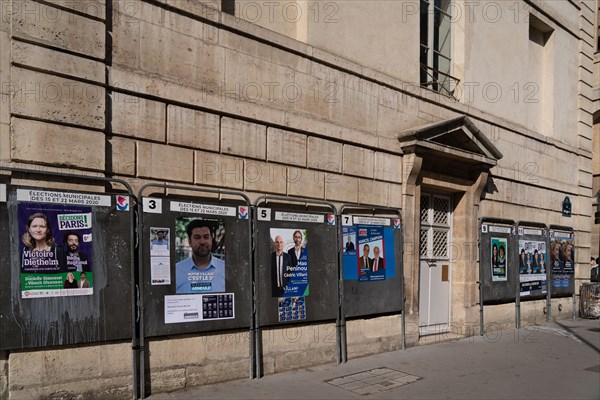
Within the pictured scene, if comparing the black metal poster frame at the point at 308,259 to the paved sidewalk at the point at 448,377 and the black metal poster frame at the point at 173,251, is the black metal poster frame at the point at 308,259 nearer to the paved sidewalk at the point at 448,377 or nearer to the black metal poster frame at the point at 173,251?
the black metal poster frame at the point at 173,251

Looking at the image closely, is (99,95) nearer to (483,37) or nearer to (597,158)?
(483,37)

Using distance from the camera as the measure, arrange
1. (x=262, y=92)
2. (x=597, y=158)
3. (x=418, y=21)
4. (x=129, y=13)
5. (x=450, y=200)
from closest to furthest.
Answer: (x=129, y=13), (x=262, y=92), (x=418, y=21), (x=450, y=200), (x=597, y=158)

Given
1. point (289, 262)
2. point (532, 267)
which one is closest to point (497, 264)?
point (532, 267)

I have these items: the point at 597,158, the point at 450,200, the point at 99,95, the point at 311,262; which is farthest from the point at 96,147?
the point at 597,158

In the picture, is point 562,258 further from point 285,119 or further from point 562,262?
point 285,119

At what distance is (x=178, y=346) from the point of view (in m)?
6.58

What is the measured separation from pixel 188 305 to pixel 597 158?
17.0 m

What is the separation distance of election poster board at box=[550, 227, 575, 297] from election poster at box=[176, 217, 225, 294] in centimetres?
991

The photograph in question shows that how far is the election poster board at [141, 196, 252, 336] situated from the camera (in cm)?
637

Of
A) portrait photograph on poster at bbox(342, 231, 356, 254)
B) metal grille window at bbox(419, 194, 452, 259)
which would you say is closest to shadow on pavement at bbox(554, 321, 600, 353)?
metal grille window at bbox(419, 194, 452, 259)

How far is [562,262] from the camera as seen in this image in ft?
46.9

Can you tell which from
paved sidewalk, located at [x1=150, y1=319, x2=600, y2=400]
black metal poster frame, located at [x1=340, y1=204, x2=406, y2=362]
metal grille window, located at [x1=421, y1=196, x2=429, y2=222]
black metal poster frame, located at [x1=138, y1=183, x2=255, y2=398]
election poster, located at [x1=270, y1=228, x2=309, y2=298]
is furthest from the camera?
metal grille window, located at [x1=421, y1=196, x2=429, y2=222]

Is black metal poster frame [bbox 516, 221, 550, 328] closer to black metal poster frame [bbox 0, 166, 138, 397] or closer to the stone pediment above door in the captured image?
the stone pediment above door

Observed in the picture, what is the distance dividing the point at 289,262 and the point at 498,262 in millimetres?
6089
